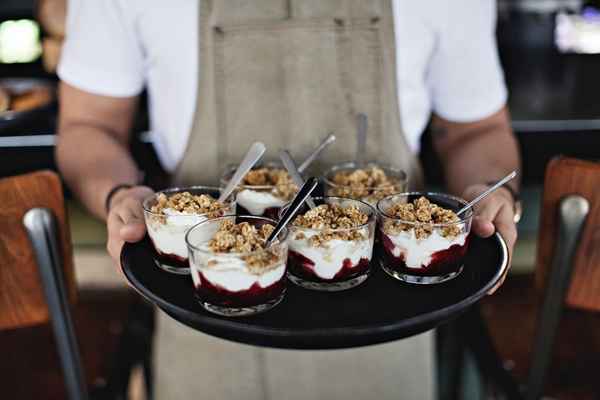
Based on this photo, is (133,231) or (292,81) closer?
(133,231)

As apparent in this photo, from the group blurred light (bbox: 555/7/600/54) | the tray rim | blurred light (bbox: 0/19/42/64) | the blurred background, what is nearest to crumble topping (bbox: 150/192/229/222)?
the tray rim

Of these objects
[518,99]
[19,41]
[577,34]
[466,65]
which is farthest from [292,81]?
[19,41]

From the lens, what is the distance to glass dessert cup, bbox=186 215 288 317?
41.3 inches

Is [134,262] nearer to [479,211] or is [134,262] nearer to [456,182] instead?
[479,211]

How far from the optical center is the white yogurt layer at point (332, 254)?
3.68 ft

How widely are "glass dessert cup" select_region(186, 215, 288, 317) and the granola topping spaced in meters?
0.15

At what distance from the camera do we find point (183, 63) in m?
1.47

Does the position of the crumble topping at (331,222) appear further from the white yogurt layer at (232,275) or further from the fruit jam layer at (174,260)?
the fruit jam layer at (174,260)

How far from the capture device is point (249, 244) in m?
1.08

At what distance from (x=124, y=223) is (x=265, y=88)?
48 centimetres

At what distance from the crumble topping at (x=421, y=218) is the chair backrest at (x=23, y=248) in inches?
26.9

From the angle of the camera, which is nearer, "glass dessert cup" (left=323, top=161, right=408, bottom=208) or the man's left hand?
the man's left hand

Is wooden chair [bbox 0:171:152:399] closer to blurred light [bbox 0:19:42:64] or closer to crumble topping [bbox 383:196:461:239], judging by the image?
crumble topping [bbox 383:196:461:239]

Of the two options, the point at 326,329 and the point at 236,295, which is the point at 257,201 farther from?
the point at 326,329
